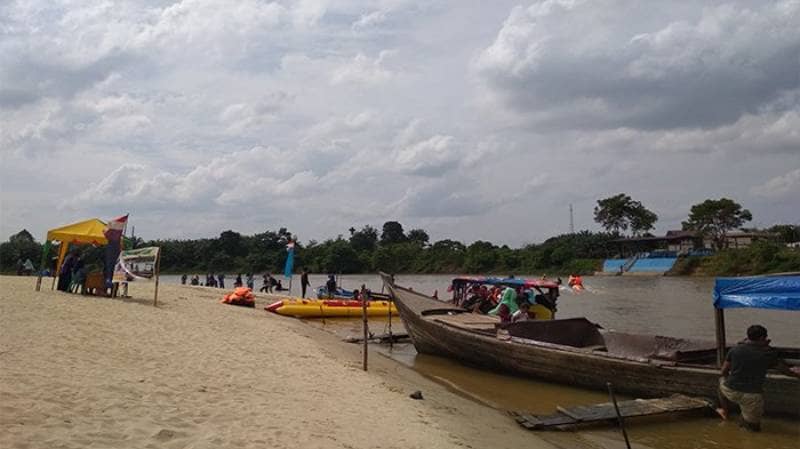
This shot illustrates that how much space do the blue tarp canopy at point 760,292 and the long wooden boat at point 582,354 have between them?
1.07 meters

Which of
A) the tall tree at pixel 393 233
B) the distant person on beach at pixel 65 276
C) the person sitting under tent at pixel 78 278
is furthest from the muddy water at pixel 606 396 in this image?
the tall tree at pixel 393 233

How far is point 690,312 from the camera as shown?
1064 inches

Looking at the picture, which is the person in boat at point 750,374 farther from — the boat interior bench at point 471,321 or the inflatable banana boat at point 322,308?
the inflatable banana boat at point 322,308

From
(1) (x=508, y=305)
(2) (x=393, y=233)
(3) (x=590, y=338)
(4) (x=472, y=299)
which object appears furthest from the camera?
(2) (x=393, y=233)

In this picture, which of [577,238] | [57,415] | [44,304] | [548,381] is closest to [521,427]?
[548,381]

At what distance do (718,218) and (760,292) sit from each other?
2477 inches

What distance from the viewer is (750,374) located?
8172 mm

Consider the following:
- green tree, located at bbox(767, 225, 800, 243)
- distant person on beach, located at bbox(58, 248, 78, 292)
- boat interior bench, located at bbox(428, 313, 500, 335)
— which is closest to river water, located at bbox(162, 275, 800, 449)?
boat interior bench, located at bbox(428, 313, 500, 335)

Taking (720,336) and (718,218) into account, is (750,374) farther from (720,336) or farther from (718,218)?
(718,218)

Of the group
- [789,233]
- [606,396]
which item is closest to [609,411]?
[606,396]

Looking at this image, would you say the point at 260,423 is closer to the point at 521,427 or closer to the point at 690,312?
the point at 521,427

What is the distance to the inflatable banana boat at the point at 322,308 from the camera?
24031 mm

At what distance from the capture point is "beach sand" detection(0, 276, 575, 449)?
5.79 m

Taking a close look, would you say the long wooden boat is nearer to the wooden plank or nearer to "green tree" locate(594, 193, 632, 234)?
the wooden plank
